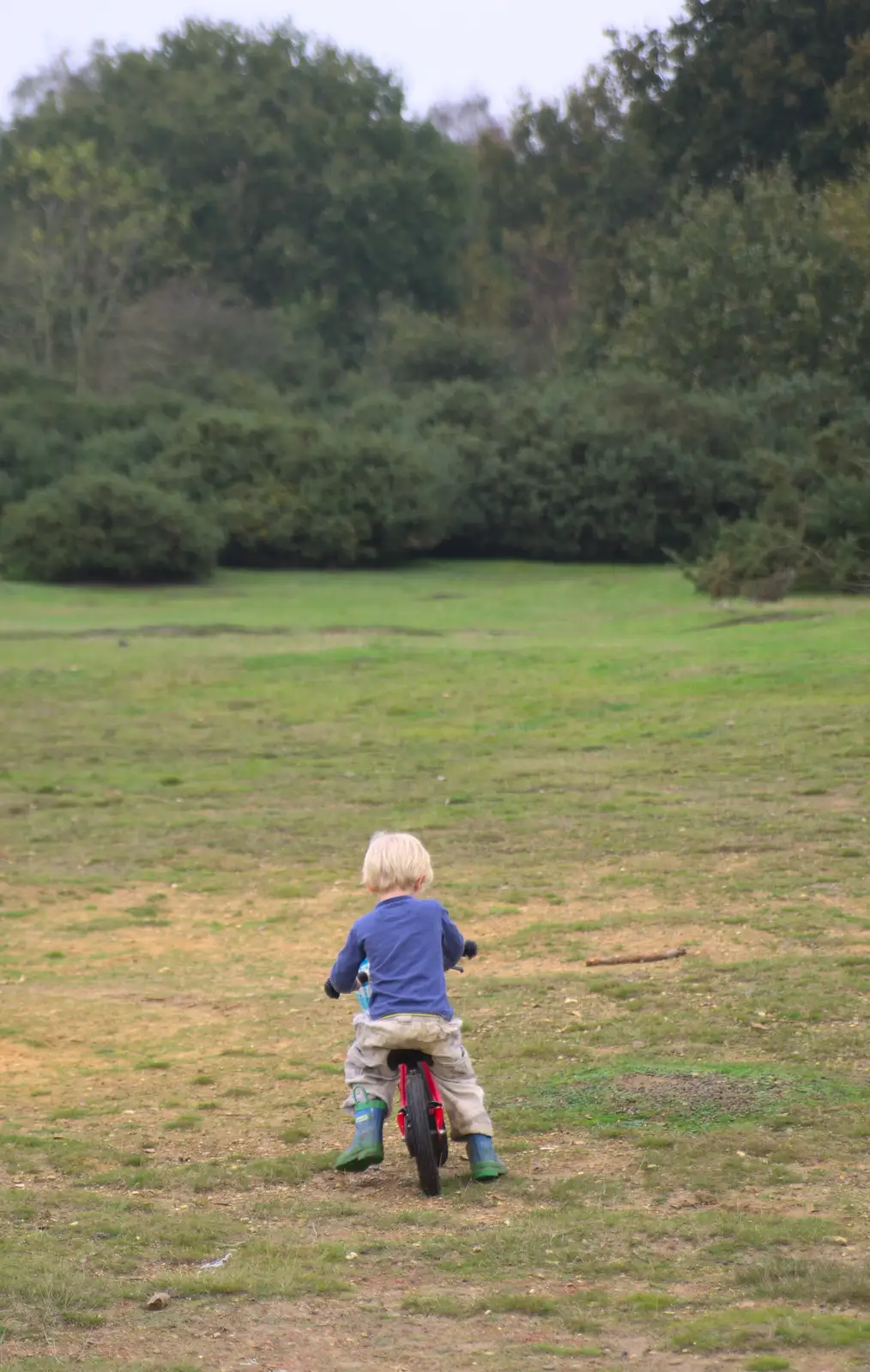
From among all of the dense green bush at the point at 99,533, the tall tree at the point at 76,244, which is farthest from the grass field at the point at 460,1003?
the tall tree at the point at 76,244

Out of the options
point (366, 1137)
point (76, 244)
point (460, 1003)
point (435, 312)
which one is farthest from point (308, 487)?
point (435, 312)

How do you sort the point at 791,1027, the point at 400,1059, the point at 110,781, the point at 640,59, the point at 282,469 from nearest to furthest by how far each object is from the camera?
the point at 400,1059
the point at 791,1027
the point at 110,781
the point at 282,469
the point at 640,59

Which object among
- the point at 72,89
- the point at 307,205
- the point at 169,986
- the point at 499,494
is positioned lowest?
the point at 169,986

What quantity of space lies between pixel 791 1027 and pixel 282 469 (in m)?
24.5

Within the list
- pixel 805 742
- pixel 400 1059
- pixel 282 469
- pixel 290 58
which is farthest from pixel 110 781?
pixel 290 58

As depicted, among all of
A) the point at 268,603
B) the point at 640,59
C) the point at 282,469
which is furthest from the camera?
the point at 640,59

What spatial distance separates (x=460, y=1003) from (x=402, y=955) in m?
2.13

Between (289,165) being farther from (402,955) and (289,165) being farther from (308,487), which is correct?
(402,955)

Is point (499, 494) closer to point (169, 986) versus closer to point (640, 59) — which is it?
point (640, 59)

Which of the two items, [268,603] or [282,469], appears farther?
[282,469]

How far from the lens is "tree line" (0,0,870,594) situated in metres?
29.2

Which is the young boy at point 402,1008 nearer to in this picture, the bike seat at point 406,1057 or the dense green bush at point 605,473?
the bike seat at point 406,1057

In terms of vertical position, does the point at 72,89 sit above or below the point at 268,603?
above

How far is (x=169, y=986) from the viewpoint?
7562mm
